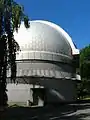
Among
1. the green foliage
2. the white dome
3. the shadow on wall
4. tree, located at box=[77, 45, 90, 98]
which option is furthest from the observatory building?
the green foliage

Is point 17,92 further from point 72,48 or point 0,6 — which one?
point 0,6

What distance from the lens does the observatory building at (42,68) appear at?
3991 centimetres

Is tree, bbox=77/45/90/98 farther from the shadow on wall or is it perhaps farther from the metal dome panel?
the shadow on wall

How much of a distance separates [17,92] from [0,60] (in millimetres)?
22385

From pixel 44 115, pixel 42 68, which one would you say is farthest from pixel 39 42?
pixel 44 115

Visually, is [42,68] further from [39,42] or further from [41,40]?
[41,40]

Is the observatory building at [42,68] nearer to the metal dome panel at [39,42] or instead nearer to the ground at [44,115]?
the metal dome panel at [39,42]

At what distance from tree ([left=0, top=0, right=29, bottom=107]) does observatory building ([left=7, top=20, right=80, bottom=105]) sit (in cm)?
2068

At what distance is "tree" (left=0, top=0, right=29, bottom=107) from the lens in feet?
58.5

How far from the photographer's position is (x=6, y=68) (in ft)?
60.8

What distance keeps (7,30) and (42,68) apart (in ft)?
80.0

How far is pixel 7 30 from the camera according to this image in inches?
725

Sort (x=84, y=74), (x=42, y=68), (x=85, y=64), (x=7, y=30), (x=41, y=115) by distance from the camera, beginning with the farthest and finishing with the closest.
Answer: (x=84, y=74) < (x=85, y=64) < (x=42, y=68) < (x=41, y=115) < (x=7, y=30)

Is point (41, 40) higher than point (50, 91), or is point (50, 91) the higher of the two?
point (41, 40)
